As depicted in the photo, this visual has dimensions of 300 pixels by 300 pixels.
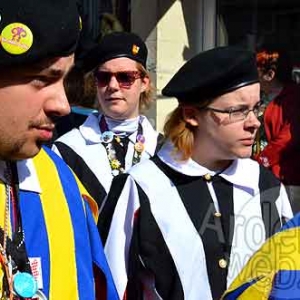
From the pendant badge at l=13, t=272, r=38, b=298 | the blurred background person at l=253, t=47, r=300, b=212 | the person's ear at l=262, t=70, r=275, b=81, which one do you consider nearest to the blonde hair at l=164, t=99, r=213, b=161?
the pendant badge at l=13, t=272, r=38, b=298

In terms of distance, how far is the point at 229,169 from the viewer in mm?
2865

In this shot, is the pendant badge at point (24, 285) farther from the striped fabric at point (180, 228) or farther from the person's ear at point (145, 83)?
the person's ear at point (145, 83)

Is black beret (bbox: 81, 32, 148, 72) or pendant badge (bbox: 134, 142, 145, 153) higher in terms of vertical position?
black beret (bbox: 81, 32, 148, 72)

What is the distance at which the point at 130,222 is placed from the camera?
2.75 metres

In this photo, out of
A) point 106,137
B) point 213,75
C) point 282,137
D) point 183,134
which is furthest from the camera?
point 282,137

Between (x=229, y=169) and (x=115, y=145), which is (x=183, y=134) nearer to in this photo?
(x=229, y=169)

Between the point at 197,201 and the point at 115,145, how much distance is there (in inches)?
41.8

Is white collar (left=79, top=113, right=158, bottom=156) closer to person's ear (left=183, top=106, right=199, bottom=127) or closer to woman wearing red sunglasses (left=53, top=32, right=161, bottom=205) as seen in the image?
woman wearing red sunglasses (left=53, top=32, right=161, bottom=205)

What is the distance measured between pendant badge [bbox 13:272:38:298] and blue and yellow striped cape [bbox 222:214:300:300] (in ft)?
1.71

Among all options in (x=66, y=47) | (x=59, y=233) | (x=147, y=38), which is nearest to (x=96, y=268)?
(x=59, y=233)

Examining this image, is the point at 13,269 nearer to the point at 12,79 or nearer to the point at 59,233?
the point at 59,233

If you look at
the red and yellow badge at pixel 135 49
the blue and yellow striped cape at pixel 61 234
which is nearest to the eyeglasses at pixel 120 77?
the red and yellow badge at pixel 135 49

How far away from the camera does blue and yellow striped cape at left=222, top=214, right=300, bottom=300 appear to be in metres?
1.88

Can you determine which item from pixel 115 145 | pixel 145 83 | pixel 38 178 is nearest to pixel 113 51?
pixel 145 83
